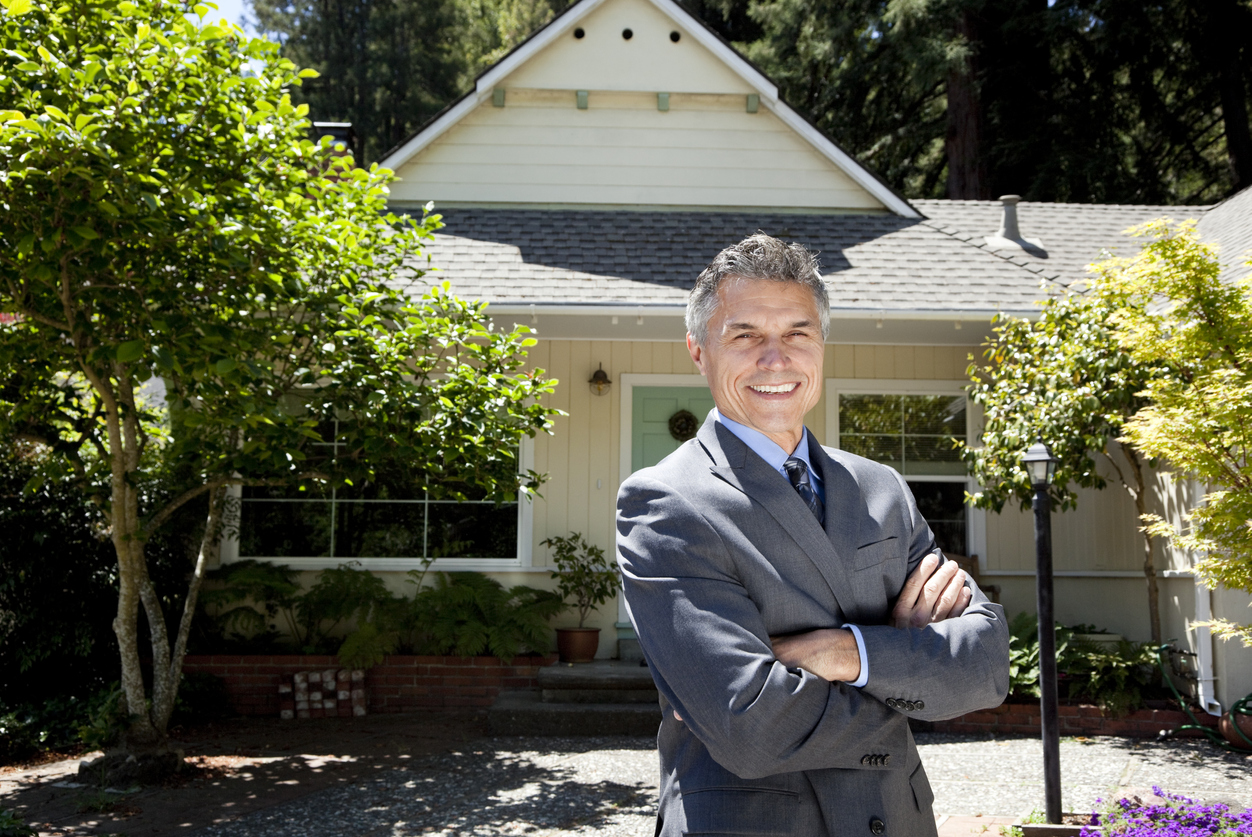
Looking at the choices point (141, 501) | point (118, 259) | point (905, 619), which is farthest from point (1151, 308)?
point (141, 501)

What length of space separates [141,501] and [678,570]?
6.82 m

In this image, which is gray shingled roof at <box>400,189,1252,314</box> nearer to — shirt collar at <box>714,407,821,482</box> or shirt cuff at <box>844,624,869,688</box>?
shirt collar at <box>714,407,821,482</box>

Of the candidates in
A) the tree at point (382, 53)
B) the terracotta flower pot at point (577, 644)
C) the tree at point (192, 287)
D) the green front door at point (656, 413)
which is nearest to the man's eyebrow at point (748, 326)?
the tree at point (192, 287)

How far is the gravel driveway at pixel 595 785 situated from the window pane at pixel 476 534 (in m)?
2.01

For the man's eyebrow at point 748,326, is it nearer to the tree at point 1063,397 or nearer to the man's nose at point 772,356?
the man's nose at point 772,356

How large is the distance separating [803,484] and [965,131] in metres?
15.1

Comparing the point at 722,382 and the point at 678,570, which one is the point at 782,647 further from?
the point at 722,382

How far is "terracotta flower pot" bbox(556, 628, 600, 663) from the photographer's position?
7652 mm

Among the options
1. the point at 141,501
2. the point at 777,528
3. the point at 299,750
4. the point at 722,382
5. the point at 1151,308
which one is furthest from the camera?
the point at 141,501

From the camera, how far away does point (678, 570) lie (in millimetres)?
1613

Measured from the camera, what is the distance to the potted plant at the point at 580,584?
7.67 metres

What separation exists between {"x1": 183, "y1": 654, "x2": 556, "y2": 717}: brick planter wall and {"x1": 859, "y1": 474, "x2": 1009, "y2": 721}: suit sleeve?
6009mm

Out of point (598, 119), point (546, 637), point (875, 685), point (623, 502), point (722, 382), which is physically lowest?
point (546, 637)

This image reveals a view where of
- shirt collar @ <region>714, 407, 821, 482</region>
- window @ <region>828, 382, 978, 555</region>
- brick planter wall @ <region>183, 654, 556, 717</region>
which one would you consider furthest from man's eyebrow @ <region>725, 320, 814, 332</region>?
window @ <region>828, 382, 978, 555</region>
